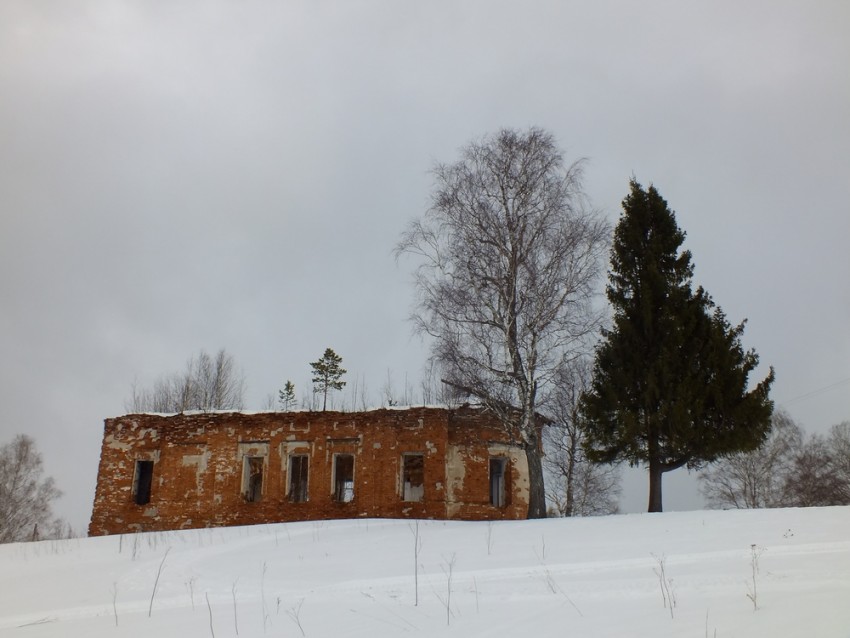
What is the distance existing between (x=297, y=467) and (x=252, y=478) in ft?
9.74

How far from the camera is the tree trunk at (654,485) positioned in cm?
1680

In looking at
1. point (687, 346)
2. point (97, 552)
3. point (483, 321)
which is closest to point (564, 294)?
point (483, 321)

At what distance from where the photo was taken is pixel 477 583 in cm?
762

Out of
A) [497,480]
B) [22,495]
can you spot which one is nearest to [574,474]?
[497,480]

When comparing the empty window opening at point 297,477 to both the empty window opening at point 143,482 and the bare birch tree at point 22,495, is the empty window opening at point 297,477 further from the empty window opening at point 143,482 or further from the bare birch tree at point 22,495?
the bare birch tree at point 22,495

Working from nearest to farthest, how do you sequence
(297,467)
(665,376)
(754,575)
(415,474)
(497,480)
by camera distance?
1. (754,575)
2. (665,376)
3. (297,467)
4. (497,480)
5. (415,474)

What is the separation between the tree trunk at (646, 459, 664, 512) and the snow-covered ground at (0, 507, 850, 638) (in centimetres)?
392

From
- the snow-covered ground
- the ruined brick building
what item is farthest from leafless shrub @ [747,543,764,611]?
the ruined brick building

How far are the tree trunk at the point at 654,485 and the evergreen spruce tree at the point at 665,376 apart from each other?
26 mm

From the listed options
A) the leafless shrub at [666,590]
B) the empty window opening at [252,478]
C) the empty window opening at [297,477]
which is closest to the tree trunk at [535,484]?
the empty window opening at [297,477]

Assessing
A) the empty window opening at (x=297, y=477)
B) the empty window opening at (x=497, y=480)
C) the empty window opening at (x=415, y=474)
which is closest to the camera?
the empty window opening at (x=297, y=477)

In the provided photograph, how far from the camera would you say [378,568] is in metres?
9.12

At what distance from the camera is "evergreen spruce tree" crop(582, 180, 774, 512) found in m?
16.5

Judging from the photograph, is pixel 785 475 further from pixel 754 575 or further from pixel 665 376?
pixel 754 575
